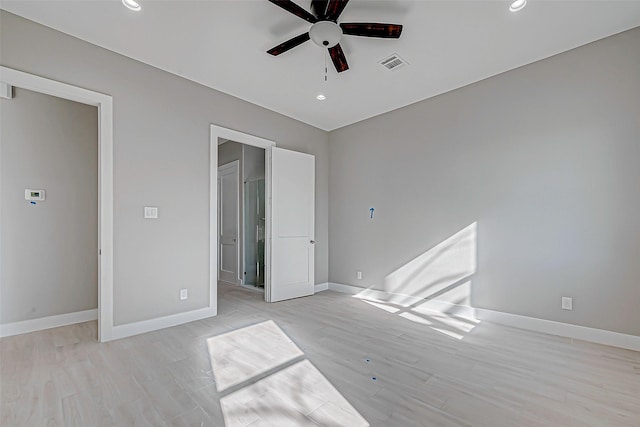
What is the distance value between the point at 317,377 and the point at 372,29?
2784 mm

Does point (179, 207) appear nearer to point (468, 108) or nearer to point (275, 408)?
point (275, 408)

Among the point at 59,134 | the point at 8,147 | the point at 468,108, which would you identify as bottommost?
the point at 8,147

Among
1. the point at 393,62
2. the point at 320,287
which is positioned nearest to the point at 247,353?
the point at 320,287

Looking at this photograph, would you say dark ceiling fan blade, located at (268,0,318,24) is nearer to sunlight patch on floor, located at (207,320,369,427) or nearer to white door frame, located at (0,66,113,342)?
white door frame, located at (0,66,113,342)

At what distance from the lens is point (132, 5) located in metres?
2.34

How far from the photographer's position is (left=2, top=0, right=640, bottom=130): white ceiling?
240cm

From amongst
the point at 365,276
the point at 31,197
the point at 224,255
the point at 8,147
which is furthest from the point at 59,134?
the point at 365,276

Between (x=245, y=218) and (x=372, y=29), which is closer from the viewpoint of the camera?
(x=372, y=29)

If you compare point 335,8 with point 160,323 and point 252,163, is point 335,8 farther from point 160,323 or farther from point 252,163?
point 252,163

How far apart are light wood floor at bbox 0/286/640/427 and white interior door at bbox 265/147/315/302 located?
1166mm

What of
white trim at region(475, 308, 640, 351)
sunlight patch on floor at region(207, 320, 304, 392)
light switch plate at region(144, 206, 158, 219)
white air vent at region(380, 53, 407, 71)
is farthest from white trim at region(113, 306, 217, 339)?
white air vent at region(380, 53, 407, 71)

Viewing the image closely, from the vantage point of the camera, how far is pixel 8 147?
3107mm

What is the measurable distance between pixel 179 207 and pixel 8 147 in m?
1.84

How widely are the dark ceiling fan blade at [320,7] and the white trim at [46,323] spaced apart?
4.12 m
